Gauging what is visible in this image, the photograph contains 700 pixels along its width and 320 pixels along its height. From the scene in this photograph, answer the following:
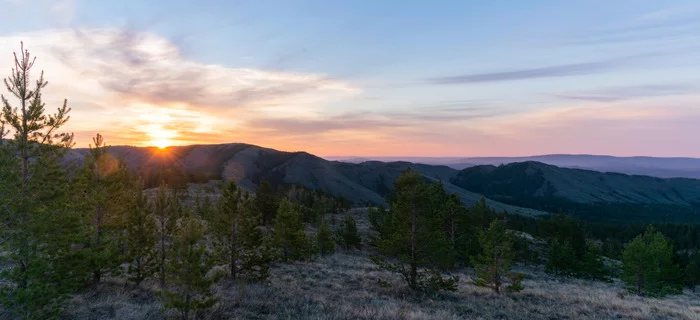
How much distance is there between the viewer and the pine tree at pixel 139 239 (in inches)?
638

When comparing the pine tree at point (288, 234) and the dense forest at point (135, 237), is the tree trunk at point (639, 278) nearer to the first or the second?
the dense forest at point (135, 237)

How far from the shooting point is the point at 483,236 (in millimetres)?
21484

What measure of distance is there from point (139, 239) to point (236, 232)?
16.9 ft

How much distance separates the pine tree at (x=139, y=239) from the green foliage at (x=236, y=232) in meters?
3.57

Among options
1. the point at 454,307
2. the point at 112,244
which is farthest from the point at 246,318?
the point at 454,307

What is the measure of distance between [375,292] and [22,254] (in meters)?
15.1

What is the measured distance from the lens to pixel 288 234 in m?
33.8

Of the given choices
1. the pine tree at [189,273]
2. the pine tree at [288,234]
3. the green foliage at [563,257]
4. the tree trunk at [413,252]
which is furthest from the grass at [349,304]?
the green foliage at [563,257]

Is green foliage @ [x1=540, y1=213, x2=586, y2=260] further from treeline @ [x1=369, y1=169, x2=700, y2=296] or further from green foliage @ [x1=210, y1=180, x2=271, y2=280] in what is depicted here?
green foliage @ [x1=210, y1=180, x2=271, y2=280]

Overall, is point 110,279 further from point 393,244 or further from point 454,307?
point 454,307

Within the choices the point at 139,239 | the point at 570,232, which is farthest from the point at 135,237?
the point at 570,232

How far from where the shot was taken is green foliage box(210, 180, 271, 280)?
20.0m

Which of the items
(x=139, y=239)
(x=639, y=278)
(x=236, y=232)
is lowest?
(x=639, y=278)

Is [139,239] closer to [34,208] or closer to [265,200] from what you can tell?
[34,208]
